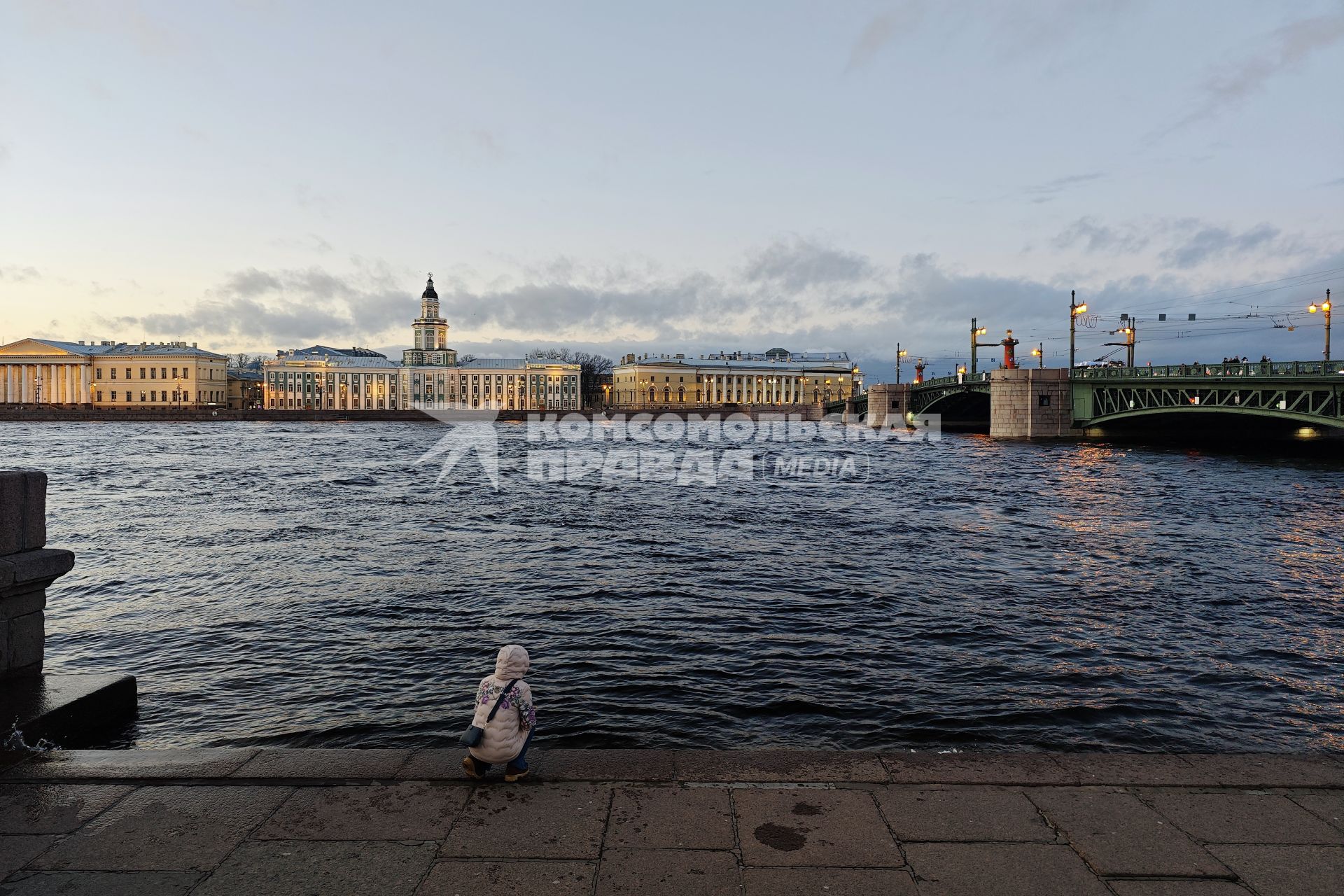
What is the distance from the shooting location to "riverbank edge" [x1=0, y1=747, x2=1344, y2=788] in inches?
169

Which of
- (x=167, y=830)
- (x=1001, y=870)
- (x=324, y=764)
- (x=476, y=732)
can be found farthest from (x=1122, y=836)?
(x=167, y=830)

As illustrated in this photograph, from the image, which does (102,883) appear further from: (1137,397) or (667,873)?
(1137,397)

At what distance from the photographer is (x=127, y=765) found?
14.6 ft

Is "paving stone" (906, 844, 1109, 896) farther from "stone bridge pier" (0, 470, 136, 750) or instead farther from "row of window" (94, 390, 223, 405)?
"row of window" (94, 390, 223, 405)

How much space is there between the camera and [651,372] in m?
132

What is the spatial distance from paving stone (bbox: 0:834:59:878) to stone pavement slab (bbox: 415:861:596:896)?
1.63 meters

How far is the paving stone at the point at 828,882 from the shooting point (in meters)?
3.30

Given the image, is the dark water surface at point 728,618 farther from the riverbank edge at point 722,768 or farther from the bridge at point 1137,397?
the bridge at point 1137,397

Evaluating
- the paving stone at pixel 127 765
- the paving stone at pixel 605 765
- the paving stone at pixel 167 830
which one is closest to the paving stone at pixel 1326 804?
the paving stone at pixel 605 765

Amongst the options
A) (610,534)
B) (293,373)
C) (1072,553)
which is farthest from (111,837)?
(293,373)

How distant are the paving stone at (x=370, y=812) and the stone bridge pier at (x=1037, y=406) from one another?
52493 mm

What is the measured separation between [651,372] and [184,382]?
6674 centimetres

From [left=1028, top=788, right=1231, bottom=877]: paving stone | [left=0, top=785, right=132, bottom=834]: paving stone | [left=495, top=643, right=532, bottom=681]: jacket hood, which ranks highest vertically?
[left=495, top=643, right=532, bottom=681]: jacket hood

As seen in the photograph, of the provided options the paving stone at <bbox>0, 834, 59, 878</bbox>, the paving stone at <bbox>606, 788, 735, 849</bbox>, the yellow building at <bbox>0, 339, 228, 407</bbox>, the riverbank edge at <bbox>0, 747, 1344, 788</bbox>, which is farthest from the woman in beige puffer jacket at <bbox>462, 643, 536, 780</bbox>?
the yellow building at <bbox>0, 339, 228, 407</bbox>
